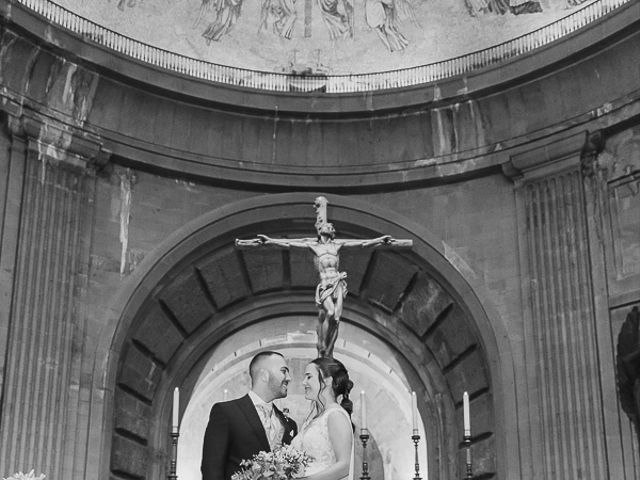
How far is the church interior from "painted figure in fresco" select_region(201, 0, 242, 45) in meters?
0.05

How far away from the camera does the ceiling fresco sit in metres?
19.1

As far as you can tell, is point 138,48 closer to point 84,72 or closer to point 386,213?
point 84,72

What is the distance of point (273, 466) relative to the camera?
746cm

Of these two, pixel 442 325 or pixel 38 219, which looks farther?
pixel 442 325

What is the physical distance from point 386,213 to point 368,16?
385cm

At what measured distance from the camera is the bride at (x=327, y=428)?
7.71 metres

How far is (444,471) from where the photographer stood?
18.7m

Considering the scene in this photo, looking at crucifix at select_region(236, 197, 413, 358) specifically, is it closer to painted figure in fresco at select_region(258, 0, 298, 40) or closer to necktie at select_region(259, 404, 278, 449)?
painted figure in fresco at select_region(258, 0, 298, 40)

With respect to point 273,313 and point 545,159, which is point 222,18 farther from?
point 545,159

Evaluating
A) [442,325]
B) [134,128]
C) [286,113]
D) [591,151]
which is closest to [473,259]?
[442,325]

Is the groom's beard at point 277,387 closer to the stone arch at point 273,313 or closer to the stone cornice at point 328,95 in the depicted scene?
the stone arch at point 273,313

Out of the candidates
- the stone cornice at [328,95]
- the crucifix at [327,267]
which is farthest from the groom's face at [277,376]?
the stone cornice at [328,95]

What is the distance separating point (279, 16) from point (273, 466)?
13.9m

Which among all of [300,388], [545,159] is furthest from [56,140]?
[300,388]
